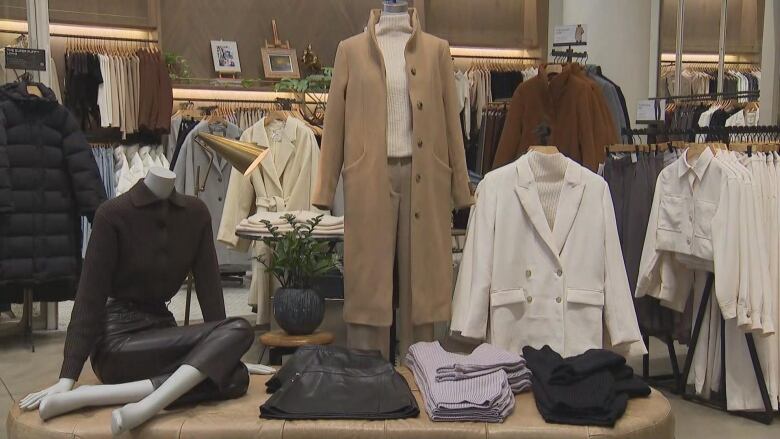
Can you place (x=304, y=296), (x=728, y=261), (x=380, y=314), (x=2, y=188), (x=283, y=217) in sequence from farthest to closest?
(x=2, y=188) < (x=283, y=217) < (x=304, y=296) < (x=728, y=261) < (x=380, y=314)

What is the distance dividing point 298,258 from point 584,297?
59.4 inches

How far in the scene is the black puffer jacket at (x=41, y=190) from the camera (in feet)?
15.8

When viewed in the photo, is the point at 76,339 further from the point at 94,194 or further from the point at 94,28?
the point at 94,28

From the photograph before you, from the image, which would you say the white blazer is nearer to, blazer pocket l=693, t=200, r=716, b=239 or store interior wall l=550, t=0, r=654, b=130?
blazer pocket l=693, t=200, r=716, b=239

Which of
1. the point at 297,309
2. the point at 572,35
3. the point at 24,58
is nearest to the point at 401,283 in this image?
the point at 297,309

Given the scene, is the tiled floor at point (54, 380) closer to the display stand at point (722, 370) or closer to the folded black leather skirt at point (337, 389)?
the display stand at point (722, 370)

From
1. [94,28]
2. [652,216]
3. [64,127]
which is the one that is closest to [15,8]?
[64,127]

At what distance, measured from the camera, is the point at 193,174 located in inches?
215

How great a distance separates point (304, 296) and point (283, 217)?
20.8 inches

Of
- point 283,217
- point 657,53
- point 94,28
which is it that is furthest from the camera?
point 94,28

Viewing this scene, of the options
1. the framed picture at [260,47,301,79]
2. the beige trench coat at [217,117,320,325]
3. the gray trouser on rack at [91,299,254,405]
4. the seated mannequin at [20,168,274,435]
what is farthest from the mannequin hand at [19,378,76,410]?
the framed picture at [260,47,301,79]

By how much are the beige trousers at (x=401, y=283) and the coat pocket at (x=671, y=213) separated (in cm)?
136

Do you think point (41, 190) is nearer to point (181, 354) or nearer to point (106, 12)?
point (181, 354)

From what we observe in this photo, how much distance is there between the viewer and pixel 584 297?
2916 millimetres
